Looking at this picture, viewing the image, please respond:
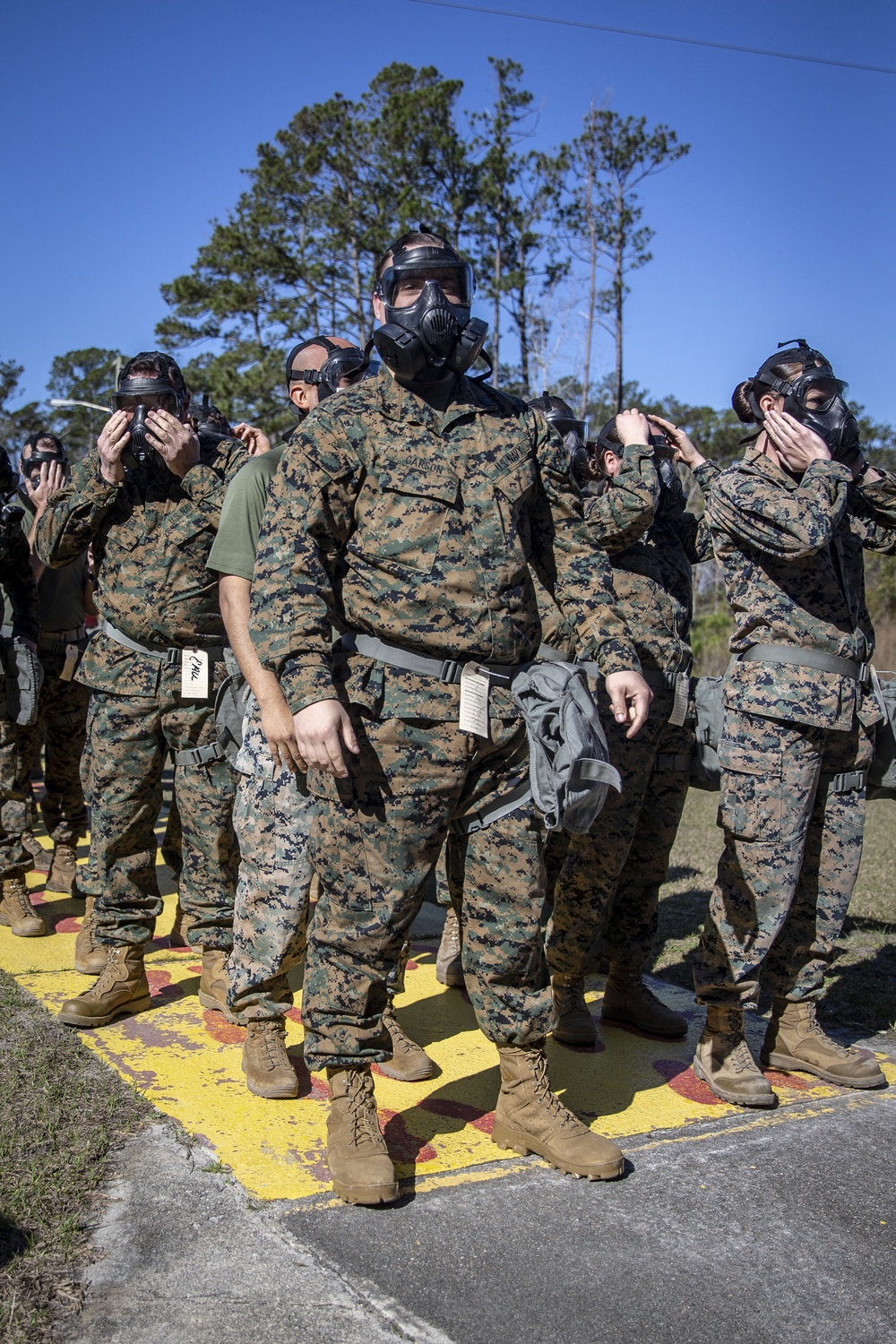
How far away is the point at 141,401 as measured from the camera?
14.4 feet

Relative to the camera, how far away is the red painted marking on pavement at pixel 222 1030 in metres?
4.27

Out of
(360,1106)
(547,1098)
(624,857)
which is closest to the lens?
(360,1106)

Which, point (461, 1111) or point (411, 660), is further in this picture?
point (461, 1111)

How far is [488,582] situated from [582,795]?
62 centimetres

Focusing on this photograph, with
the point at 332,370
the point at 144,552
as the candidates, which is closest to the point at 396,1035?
the point at 144,552

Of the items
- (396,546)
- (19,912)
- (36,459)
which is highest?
(36,459)

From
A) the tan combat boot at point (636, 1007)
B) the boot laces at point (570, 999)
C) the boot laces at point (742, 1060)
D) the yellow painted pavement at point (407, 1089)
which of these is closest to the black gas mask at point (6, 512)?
the yellow painted pavement at point (407, 1089)

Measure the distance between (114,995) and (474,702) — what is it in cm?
217

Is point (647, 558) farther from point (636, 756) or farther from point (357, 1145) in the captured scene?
point (357, 1145)

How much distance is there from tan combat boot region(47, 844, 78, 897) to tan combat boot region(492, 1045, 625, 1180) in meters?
3.78

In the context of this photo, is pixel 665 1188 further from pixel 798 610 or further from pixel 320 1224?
pixel 798 610

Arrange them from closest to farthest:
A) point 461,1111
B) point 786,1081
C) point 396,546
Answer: point 396,546
point 461,1111
point 786,1081

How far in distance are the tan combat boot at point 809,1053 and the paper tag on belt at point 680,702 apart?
1091 mm

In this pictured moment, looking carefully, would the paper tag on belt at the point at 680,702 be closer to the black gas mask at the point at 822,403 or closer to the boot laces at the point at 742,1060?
the black gas mask at the point at 822,403
